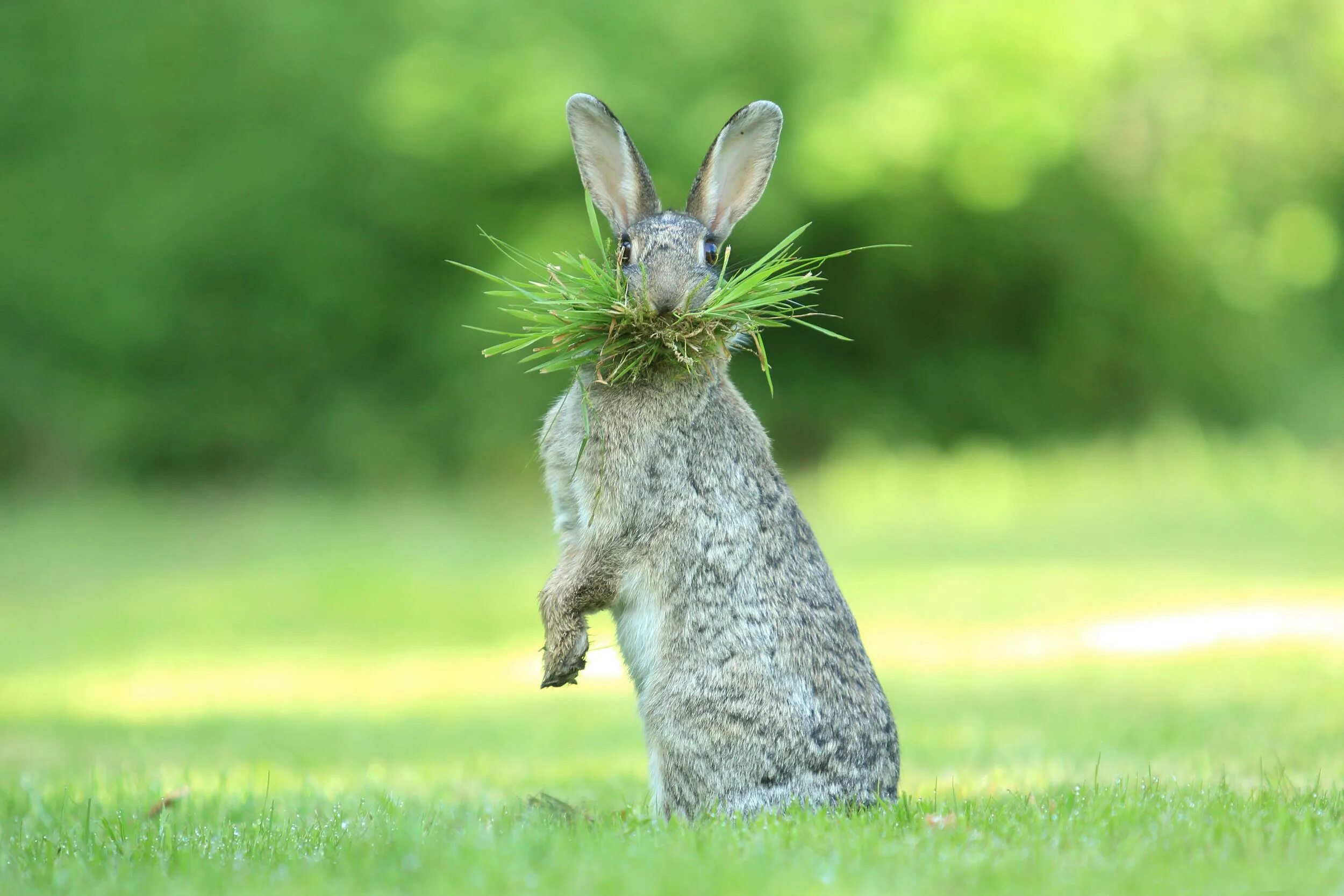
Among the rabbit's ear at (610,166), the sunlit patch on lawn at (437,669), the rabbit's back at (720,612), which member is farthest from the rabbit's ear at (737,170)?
the sunlit patch on lawn at (437,669)

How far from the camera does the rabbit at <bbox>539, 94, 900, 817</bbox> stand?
4621 millimetres

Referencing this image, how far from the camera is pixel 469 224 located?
64.1 feet

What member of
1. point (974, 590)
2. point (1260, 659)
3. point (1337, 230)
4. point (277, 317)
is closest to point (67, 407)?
point (277, 317)

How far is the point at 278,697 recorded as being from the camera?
9766mm

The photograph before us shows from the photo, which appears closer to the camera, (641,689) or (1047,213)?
(641,689)

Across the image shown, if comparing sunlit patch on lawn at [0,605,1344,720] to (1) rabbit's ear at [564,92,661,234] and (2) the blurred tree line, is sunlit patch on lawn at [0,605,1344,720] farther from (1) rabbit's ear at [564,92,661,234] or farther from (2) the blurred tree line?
(2) the blurred tree line

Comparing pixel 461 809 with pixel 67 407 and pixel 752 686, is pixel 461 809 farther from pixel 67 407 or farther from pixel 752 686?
pixel 67 407

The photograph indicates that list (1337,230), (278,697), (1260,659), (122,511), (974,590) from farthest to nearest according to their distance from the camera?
(1337,230)
(122,511)
(974,590)
(278,697)
(1260,659)

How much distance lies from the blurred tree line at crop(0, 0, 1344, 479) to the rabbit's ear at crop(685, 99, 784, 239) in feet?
41.7

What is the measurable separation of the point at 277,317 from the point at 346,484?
8.54 feet

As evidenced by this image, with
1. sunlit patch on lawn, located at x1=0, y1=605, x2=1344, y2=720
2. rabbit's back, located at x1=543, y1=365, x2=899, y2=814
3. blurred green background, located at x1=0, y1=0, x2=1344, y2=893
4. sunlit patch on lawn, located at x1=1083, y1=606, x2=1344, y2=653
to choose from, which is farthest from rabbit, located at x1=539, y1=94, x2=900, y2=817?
blurred green background, located at x1=0, y1=0, x2=1344, y2=893

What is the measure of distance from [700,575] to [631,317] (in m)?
0.90

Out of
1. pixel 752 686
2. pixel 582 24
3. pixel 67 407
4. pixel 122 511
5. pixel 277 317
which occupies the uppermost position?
pixel 582 24

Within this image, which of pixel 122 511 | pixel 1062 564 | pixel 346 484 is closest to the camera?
pixel 1062 564
